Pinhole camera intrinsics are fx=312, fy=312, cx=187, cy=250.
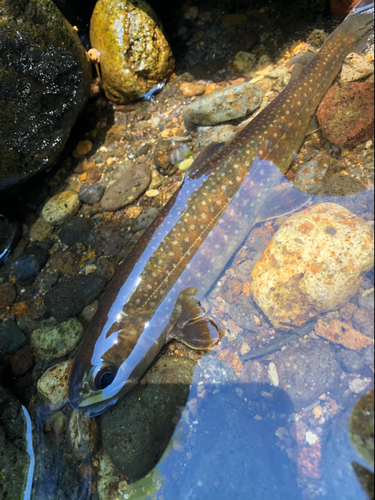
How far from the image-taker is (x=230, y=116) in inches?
172

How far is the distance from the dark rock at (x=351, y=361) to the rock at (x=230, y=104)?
327cm

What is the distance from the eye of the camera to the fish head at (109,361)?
11.0 feet

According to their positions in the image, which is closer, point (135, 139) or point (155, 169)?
point (155, 169)

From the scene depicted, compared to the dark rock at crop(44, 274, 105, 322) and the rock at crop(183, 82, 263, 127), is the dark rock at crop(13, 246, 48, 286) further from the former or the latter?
the rock at crop(183, 82, 263, 127)

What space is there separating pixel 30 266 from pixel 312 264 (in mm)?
3792

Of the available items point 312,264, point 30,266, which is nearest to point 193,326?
point 312,264

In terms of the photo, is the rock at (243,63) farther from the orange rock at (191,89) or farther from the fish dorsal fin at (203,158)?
the fish dorsal fin at (203,158)

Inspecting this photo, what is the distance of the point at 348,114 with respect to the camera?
363 cm

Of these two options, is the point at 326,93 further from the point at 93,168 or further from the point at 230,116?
the point at 93,168

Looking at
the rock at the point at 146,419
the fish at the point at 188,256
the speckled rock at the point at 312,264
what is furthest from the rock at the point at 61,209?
the speckled rock at the point at 312,264

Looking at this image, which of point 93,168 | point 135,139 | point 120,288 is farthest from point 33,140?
point 120,288

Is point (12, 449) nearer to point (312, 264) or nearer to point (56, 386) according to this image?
point (56, 386)

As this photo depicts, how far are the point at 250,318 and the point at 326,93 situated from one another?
299 centimetres

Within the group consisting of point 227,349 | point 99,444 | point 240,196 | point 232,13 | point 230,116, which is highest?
point 232,13
